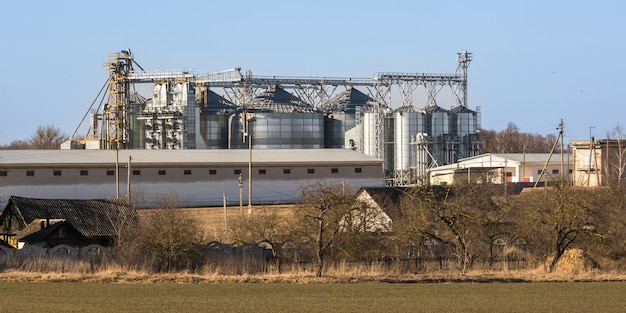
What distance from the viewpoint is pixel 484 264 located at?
141ft

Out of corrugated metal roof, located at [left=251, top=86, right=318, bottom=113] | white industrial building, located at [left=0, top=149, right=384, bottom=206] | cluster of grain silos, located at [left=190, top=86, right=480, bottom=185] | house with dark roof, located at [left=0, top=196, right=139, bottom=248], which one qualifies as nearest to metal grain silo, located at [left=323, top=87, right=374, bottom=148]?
cluster of grain silos, located at [left=190, top=86, right=480, bottom=185]

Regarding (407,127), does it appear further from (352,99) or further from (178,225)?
(178,225)

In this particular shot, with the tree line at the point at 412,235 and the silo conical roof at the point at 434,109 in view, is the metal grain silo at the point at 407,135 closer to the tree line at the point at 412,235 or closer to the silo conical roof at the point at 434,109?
the silo conical roof at the point at 434,109

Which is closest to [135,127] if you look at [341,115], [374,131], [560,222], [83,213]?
[341,115]

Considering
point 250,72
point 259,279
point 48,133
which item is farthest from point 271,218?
point 48,133

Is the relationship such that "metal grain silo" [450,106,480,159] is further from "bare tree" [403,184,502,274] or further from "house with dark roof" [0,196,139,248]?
"house with dark roof" [0,196,139,248]

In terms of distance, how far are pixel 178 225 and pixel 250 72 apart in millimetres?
61544

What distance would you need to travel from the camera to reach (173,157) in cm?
7275

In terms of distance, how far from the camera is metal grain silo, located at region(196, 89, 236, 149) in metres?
92.4

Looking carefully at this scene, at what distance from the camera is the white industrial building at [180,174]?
66.6 m

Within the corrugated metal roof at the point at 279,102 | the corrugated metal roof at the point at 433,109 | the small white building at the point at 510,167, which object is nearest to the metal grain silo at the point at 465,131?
the corrugated metal roof at the point at 433,109

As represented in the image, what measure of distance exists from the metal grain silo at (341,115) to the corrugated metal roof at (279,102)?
7.67 feet

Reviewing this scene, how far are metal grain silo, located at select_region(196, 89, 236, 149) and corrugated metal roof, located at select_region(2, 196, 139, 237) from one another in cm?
4393

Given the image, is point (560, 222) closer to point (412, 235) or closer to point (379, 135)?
point (412, 235)
